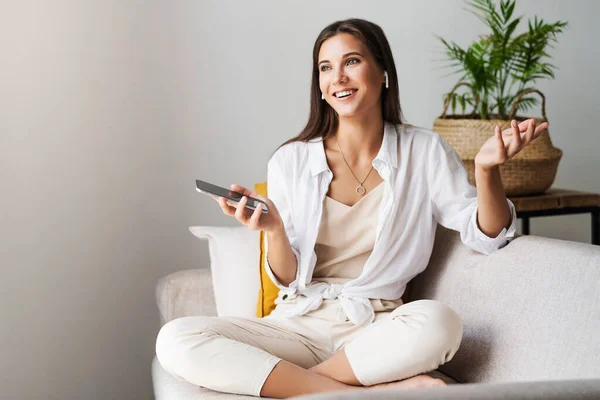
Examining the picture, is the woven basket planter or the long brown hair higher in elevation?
the long brown hair

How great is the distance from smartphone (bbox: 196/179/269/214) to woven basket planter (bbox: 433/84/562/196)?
92 cm

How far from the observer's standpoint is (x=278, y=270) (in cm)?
181

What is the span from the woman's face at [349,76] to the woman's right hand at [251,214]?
0.31 meters

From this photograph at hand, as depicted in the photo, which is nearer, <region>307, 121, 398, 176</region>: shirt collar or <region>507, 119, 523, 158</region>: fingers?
<region>507, 119, 523, 158</region>: fingers

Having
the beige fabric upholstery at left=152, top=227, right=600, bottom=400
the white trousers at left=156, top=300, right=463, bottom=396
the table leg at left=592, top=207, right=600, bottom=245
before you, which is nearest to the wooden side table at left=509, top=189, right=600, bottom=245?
the table leg at left=592, top=207, right=600, bottom=245

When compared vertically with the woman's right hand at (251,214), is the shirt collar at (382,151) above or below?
above

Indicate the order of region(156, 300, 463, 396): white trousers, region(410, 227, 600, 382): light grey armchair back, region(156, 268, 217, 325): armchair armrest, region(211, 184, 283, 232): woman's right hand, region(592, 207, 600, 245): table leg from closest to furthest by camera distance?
region(410, 227, 600, 382): light grey armchair back
region(156, 300, 463, 396): white trousers
region(211, 184, 283, 232): woman's right hand
region(156, 268, 217, 325): armchair armrest
region(592, 207, 600, 245): table leg

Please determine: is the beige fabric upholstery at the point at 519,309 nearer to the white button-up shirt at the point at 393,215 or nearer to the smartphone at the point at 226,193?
the white button-up shirt at the point at 393,215

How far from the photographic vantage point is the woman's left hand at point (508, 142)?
1.52 m

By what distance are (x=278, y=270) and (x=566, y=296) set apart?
659mm

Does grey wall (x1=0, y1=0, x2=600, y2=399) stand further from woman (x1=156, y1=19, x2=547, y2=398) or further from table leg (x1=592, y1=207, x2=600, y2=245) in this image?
table leg (x1=592, y1=207, x2=600, y2=245)

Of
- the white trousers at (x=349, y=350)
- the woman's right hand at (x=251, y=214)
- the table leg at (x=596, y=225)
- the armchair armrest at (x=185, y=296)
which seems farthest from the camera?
the table leg at (x=596, y=225)

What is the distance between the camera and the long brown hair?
1839 millimetres

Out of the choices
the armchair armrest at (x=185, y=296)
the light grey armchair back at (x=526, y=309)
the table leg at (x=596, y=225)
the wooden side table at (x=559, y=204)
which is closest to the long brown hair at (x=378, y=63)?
the light grey armchair back at (x=526, y=309)
